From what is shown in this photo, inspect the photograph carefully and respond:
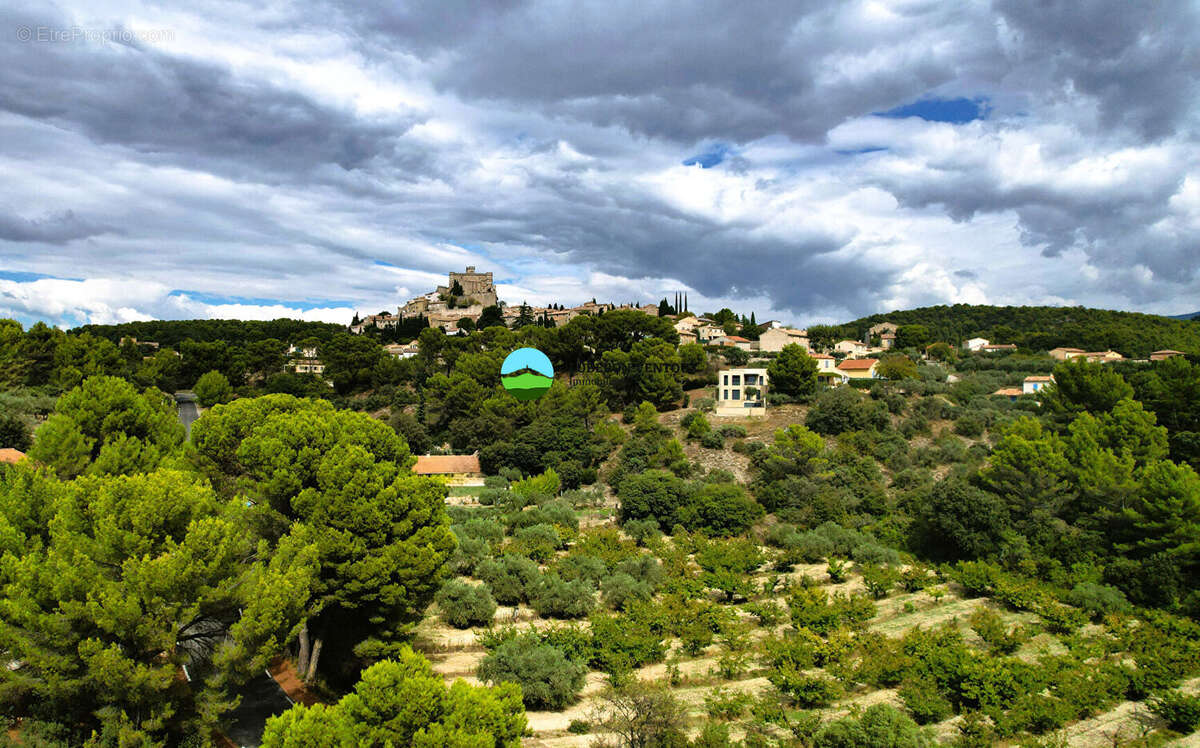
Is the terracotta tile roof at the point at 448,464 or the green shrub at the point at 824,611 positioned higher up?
the terracotta tile roof at the point at 448,464

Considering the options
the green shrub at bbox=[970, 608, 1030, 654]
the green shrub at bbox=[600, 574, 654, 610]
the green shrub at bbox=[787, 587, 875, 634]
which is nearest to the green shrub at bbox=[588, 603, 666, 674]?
the green shrub at bbox=[600, 574, 654, 610]

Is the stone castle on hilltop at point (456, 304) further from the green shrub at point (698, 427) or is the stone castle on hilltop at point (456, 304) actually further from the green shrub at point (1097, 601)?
the green shrub at point (1097, 601)

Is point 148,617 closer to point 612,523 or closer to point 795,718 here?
point 795,718

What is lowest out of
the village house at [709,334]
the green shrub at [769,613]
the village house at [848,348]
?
the green shrub at [769,613]

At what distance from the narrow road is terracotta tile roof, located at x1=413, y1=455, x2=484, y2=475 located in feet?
74.4

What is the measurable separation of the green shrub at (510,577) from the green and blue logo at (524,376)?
88.2 feet

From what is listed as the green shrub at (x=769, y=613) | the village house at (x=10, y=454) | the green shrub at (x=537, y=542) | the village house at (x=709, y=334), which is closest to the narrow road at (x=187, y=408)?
the village house at (x=10, y=454)

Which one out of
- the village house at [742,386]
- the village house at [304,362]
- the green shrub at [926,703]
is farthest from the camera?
the village house at [304,362]

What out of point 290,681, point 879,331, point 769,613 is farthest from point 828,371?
point 879,331

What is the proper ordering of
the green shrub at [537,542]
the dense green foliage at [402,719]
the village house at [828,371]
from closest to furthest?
the dense green foliage at [402,719] → the green shrub at [537,542] → the village house at [828,371]

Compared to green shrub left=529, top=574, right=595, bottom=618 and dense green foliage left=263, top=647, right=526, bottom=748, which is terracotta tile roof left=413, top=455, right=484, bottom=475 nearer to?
green shrub left=529, top=574, right=595, bottom=618

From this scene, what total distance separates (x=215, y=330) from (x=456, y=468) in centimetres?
7173

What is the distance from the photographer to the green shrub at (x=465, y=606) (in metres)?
20.1

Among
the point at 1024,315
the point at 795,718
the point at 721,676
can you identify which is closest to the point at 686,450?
→ the point at 721,676
